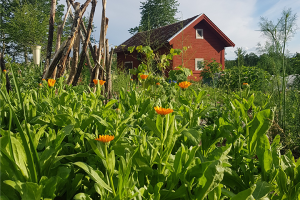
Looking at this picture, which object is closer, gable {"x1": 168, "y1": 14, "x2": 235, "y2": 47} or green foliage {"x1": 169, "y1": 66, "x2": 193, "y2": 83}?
green foliage {"x1": 169, "y1": 66, "x2": 193, "y2": 83}

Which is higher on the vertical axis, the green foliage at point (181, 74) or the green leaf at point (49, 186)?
the green foliage at point (181, 74)

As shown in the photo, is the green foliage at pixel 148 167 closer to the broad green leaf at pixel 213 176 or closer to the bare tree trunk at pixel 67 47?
the broad green leaf at pixel 213 176

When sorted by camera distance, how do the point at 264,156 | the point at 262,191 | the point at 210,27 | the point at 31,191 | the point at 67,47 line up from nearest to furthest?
the point at 31,191 < the point at 262,191 < the point at 264,156 < the point at 67,47 < the point at 210,27

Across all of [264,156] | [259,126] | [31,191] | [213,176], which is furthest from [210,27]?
[31,191]

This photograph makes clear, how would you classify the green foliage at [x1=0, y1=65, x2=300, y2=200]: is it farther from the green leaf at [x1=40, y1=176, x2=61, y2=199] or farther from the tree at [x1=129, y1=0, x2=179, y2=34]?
the tree at [x1=129, y1=0, x2=179, y2=34]

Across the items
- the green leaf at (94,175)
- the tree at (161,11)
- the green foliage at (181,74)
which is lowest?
the green leaf at (94,175)

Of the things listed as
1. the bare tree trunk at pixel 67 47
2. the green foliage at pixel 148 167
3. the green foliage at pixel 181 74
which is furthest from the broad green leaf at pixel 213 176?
the bare tree trunk at pixel 67 47

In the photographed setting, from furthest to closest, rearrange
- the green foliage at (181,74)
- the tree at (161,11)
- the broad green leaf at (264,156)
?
the tree at (161,11), the green foliage at (181,74), the broad green leaf at (264,156)

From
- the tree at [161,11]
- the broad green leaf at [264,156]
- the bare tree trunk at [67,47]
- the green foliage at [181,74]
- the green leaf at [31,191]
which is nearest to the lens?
the green leaf at [31,191]

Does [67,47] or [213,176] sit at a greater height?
[67,47]

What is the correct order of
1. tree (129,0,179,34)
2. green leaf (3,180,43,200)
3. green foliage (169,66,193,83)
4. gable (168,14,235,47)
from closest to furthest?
1. green leaf (3,180,43,200)
2. green foliage (169,66,193,83)
3. gable (168,14,235,47)
4. tree (129,0,179,34)

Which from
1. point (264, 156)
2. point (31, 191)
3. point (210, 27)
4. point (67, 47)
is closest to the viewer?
point (31, 191)

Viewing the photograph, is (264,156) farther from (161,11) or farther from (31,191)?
(161,11)

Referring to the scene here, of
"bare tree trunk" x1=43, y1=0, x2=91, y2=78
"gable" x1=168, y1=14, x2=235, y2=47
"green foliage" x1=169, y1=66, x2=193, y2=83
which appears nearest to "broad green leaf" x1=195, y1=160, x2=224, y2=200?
"green foliage" x1=169, y1=66, x2=193, y2=83
